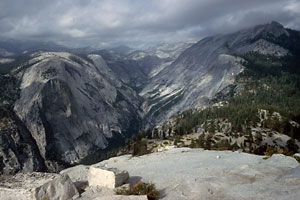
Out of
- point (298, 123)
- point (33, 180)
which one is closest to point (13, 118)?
point (33, 180)

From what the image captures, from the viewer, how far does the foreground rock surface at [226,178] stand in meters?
16.4

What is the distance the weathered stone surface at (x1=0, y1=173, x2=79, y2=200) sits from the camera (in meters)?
16.0

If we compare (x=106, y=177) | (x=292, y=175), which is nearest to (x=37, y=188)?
(x=106, y=177)

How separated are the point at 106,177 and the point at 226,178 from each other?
10.8m

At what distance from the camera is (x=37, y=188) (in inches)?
630

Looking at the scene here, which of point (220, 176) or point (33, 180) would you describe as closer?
point (33, 180)

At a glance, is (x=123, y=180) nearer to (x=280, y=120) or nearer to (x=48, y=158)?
(x=280, y=120)

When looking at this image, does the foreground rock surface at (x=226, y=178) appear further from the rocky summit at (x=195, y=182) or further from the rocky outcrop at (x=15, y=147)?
the rocky outcrop at (x=15, y=147)

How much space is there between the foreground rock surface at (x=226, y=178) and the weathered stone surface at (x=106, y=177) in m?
2.96

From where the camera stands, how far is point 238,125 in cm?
12938

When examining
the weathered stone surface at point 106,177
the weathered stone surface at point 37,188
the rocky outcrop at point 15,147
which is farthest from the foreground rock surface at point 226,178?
the rocky outcrop at point 15,147

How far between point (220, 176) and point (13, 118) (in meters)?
204

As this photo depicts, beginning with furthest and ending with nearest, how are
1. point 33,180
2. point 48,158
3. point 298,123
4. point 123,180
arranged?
point 48,158, point 298,123, point 123,180, point 33,180

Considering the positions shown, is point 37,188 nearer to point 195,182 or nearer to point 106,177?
point 106,177
